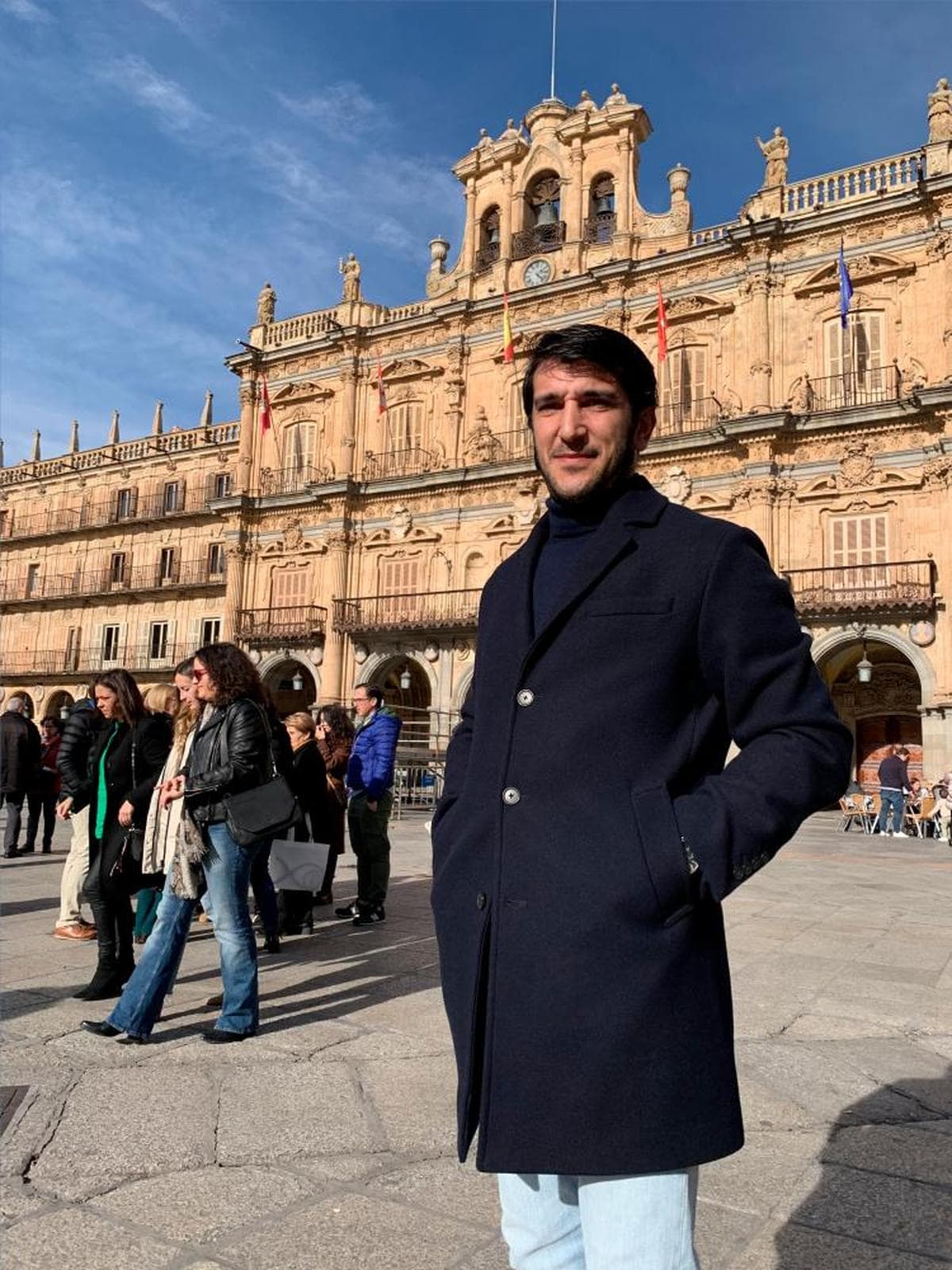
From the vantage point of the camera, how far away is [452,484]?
1033 inches

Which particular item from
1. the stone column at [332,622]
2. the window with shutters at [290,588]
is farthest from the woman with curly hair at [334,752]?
the window with shutters at [290,588]

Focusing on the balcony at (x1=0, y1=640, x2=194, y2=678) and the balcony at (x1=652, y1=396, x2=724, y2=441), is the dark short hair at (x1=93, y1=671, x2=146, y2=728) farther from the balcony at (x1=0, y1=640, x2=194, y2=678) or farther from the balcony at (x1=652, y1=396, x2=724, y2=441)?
the balcony at (x1=0, y1=640, x2=194, y2=678)

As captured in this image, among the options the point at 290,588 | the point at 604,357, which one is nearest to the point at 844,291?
the point at 290,588

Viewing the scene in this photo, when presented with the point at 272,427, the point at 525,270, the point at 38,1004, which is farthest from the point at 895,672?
the point at 38,1004

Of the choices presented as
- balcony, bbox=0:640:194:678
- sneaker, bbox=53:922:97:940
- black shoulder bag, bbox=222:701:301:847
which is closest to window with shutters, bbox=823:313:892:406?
sneaker, bbox=53:922:97:940

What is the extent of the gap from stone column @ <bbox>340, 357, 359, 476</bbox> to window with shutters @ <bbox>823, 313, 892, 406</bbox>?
13.3 m

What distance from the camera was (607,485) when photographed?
169 centimetres

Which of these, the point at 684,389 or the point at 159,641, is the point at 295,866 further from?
the point at 159,641

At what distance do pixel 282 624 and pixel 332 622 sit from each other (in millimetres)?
1941

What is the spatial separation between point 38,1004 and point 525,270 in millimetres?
25308

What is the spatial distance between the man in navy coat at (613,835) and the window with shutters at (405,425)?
1043 inches

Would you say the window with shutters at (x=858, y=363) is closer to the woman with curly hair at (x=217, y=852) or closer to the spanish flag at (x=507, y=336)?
the spanish flag at (x=507, y=336)

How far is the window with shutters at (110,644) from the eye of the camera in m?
35.4

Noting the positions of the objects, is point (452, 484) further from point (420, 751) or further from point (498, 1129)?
point (498, 1129)
